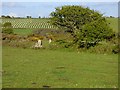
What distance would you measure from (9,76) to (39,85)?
128 inches

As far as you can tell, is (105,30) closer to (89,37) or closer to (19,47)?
(89,37)

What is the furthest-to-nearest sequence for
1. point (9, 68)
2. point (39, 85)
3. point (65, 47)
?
point (65, 47) → point (9, 68) → point (39, 85)

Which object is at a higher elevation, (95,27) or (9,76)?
(95,27)

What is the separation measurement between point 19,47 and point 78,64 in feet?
54.1

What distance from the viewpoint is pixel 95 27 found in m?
39.9

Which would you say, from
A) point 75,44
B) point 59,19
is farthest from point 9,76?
point 59,19

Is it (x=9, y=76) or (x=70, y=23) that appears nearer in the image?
(x=9, y=76)

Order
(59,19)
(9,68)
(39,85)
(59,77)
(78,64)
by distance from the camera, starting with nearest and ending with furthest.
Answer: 1. (39,85)
2. (59,77)
3. (9,68)
4. (78,64)
5. (59,19)

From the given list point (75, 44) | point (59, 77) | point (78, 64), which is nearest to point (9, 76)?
point (59, 77)

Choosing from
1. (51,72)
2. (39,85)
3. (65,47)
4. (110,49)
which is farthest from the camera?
Answer: (65,47)

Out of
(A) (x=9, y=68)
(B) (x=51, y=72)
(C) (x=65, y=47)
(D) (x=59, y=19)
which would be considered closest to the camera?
(B) (x=51, y=72)

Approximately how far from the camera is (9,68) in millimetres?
22953

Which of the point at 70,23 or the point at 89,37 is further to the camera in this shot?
the point at 70,23

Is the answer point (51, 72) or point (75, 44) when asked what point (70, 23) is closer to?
point (75, 44)
